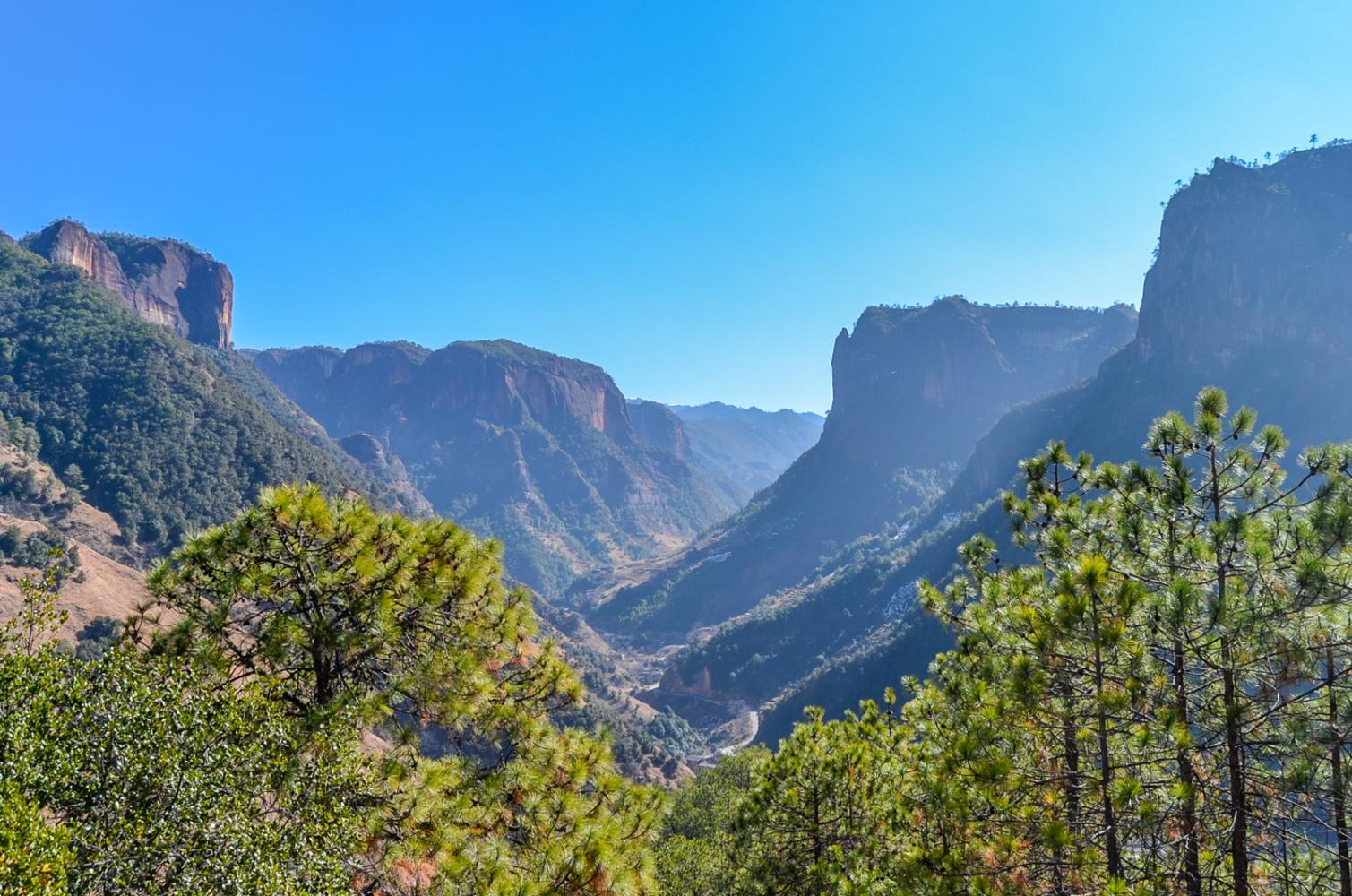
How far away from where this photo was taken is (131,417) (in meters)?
83.0

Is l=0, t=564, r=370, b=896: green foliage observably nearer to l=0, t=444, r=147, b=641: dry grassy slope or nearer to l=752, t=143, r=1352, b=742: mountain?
l=0, t=444, r=147, b=641: dry grassy slope

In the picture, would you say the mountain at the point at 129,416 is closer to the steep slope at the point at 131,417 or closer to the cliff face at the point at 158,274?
the steep slope at the point at 131,417

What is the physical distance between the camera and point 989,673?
6562 mm

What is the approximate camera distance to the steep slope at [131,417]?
7325 centimetres

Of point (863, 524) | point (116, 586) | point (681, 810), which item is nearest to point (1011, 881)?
point (681, 810)

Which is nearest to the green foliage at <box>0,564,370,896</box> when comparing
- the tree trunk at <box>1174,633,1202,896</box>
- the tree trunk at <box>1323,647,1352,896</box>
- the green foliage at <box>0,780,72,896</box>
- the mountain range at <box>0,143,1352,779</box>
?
the green foliage at <box>0,780,72,896</box>

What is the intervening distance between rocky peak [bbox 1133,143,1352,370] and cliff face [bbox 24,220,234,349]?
696 ft

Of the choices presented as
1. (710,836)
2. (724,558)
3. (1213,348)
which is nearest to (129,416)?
(710,836)

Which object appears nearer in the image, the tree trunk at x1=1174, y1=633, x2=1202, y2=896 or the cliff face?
the tree trunk at x1=1174, y1=633, x2=1202, y2=896

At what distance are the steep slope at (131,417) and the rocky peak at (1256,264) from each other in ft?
512

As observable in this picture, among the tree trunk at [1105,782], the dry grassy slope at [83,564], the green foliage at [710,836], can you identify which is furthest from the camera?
the dry grassy slope at [83,564]

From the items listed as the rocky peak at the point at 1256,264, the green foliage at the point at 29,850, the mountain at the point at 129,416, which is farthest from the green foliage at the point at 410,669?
the rocky peak at the point at 1256,264

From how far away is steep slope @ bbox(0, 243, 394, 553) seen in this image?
7325 centimetres

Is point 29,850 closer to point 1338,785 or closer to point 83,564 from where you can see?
point 1338,785
